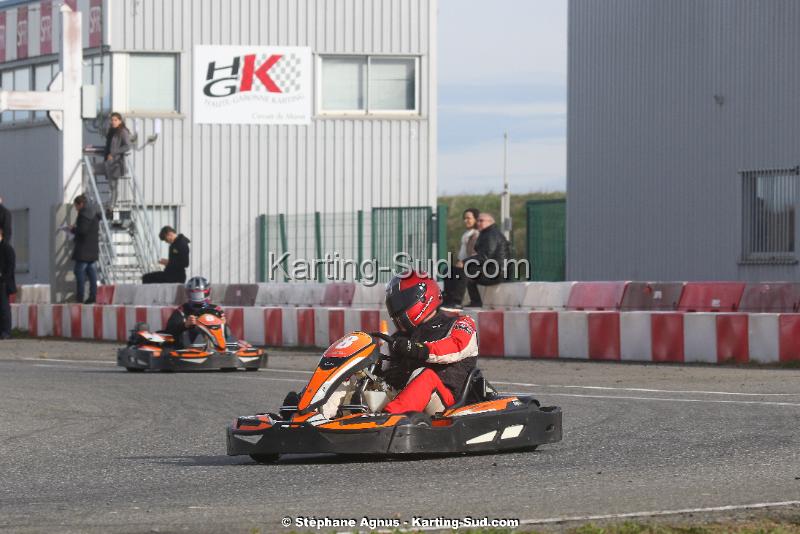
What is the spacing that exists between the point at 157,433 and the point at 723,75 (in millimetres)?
16819

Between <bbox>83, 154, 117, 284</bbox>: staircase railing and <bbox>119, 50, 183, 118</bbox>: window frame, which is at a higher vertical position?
<bbox>119, 50, 183, 118</bbox>: window frame

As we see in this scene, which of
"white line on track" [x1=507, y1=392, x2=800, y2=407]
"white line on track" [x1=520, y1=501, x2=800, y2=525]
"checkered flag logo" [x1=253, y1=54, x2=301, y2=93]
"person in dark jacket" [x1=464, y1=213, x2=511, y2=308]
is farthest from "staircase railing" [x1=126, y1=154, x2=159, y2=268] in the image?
"white line on track" [x1=520, y1=501, x2=800, y2=525]

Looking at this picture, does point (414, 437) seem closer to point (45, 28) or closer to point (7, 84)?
point (45, 28)

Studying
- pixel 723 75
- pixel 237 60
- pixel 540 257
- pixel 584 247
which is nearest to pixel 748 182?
pixel 723 75

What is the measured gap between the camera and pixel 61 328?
80.6 feet

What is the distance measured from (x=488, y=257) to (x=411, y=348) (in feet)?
33.6

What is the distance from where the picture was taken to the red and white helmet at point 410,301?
343 inches

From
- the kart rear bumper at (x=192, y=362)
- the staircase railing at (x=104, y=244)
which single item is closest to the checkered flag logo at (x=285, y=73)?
the staircase railing at (x=104, y=244)

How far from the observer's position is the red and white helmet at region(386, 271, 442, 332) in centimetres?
872

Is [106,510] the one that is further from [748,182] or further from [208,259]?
[208,259]

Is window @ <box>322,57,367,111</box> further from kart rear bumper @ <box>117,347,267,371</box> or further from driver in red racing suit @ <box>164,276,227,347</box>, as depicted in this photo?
kart rear bumper @ <box>117,347,267,371</box>

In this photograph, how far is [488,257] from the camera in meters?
18.6

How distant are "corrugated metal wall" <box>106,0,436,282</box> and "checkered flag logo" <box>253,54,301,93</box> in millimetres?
314

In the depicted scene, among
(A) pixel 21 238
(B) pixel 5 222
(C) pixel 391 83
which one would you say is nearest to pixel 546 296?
(B) pixel 5 222
